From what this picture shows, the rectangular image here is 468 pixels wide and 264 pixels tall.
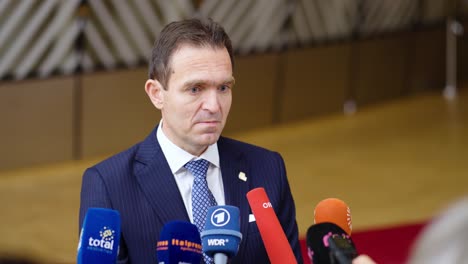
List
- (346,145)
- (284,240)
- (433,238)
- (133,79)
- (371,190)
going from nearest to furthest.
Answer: (433,238)
(284,240)
(371,190)
(133,79)
(346,145)

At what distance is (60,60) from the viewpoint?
5754 millimetres

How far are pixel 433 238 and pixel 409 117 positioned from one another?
23.0 ft

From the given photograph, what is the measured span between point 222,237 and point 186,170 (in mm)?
461

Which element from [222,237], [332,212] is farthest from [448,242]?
[332,212]

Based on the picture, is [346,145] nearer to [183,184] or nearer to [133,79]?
[133,79]

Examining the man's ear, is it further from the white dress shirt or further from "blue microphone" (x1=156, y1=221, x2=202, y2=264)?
"blue microphone" (x1=156, y1=221, x2=202, y2=264)

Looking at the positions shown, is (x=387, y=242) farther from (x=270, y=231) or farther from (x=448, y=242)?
(x=448, y=242)

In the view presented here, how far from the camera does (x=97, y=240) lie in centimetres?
133

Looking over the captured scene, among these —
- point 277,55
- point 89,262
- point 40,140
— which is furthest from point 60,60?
point 89,262

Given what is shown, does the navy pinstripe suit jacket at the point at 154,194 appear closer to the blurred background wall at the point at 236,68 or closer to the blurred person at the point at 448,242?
the blurred person at the point at 448,242

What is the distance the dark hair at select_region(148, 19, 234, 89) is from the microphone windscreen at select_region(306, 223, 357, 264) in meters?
0.60

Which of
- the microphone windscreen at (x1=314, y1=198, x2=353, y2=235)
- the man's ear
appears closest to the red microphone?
the microphone windscreen at (x1=314, y1=198, x2=353, y2=235)

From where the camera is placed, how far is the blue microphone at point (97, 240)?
133cm

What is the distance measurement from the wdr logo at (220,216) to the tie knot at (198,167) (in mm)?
346
